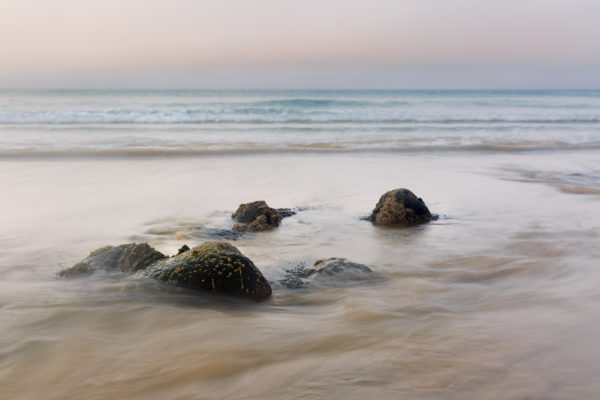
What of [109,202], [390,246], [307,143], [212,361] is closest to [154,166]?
[109,202]

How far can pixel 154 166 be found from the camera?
1023 centimetres

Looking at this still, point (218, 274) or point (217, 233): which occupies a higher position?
point (218, 274)

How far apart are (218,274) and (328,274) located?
960 millimetres

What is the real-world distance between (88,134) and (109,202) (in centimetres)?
1062

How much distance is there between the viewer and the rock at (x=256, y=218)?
5.57m

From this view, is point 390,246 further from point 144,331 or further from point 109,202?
point 109,202

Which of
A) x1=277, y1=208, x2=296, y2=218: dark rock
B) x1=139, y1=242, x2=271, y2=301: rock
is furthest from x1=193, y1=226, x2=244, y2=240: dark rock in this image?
x1=139, y1=242, x2=271, y2=301: rock

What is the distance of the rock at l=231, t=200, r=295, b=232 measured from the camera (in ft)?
18.3

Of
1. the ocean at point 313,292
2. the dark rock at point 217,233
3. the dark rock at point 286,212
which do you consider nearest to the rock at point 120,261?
the ocean at point 313,292

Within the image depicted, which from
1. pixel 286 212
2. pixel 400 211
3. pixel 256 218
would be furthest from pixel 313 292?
pixel 286 212

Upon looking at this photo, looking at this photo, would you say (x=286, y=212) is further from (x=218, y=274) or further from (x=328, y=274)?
(x=218, y=274)

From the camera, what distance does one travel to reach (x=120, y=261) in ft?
13.1

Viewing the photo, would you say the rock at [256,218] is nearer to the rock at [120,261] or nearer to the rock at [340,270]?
the rock at [340,270]

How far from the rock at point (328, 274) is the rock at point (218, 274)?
1.26 ft
